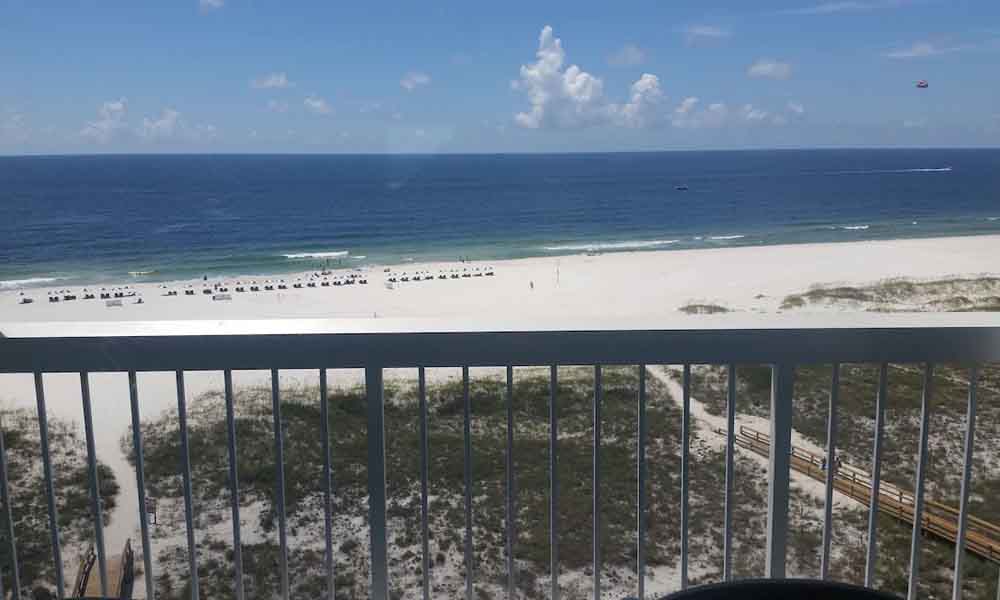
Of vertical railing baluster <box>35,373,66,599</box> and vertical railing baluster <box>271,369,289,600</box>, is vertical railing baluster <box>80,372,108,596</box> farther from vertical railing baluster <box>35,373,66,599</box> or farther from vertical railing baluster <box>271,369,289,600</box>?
vertical railing baluster <box>271,369,289,600</box>

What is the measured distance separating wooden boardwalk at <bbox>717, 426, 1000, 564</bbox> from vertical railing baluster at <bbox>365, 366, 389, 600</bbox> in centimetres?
87

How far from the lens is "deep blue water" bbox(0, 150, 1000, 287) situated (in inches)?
890

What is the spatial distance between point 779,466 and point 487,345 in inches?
19.4

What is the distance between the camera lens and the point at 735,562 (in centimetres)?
197

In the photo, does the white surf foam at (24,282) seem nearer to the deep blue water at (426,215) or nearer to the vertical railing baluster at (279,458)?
the deep blue water at (426,215)

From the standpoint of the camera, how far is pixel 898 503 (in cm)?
225

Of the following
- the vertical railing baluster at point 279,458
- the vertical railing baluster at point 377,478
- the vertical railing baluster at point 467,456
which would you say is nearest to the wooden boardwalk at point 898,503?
A: the vertical railing baluster at point 467,456

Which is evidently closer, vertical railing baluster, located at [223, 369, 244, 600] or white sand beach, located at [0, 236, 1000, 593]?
vertical railing baluster, located at [223, 369, 244, 600]

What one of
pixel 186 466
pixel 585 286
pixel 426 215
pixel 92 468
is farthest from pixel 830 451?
pixel 426 215

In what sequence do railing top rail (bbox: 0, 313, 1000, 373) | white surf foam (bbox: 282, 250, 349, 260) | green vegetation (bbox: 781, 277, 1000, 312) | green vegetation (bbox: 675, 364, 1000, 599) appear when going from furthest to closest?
white surf foam (bbox: 282, 250, 349, 260), green vegetation (bbox: 781, 277, 1000, 312), green vegetation (bbox: 675, 364, 1000, 599), railing top rail (bbox: 0, 313, 1000, 373)

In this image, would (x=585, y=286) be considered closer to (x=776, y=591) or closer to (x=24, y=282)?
(x=24, y=282)

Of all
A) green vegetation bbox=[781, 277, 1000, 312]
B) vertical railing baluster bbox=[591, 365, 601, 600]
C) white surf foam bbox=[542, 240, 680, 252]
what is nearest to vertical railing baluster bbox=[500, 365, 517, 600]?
vertical railing baluster bbox=[591, 365, 601, 600]

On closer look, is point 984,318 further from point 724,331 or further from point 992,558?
point 992,558

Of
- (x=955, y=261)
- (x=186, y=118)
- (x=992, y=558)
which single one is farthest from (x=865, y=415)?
(x=186, y=118)
